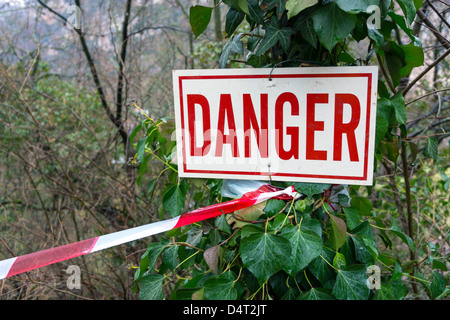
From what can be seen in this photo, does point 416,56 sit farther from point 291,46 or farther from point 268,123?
point 268,123

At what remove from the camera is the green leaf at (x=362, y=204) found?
4.26 feet

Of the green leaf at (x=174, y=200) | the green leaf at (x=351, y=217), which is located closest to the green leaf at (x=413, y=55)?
the green leaf at (x=351, y=217)

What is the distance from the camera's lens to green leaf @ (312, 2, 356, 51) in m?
1.01

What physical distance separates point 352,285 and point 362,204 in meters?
0.33

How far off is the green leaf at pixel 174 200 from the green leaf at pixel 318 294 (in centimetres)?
51

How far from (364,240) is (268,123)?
0.46 metres

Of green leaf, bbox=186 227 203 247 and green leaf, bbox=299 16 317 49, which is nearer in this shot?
green leaf, bbox=299 16 317 49

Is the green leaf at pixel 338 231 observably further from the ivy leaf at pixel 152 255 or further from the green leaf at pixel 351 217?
the ivy leaf at pixel 152 255

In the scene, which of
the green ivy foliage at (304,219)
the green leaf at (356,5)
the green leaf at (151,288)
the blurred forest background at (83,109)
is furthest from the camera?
the blurred forest background at (83,109)

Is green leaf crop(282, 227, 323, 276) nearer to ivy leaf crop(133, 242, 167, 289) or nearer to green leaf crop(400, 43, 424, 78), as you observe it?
ivy leaf crop(133, 242, 167, 289)

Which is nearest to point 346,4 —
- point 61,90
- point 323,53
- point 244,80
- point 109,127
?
point 323,53

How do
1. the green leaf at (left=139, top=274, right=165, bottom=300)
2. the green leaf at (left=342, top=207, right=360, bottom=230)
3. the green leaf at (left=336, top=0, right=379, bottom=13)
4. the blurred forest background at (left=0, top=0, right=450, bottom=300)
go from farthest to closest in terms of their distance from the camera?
the blurred forest background at (left=0, top=0, right=450, bottom=300) → the green leaf at (left=139, top=274, right=165, bottom=300) → the green leaf at (left=342, top=207, right=360, bottom=230) → the green leaf at (left=336, top=0, right=379, bottom=13)

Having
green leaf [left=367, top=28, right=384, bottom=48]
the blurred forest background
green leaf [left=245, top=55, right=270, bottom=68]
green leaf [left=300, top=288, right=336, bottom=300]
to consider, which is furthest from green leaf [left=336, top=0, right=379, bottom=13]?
the blurred forest background

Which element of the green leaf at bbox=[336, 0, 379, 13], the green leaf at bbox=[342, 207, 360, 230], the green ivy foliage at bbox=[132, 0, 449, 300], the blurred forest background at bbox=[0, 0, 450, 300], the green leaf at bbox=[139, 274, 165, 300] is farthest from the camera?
the blurred forest background at bbox=[0, 0, 450, 300]
